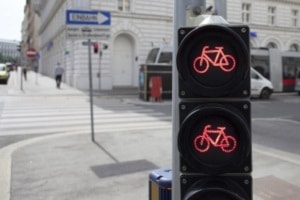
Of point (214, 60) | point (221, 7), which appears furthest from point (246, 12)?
point (214, 60)

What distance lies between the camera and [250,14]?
3991 cm

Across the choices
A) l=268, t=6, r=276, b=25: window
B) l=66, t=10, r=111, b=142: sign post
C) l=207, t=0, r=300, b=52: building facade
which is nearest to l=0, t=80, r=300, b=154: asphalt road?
l=66, t=10, r=111, b=142: sign post

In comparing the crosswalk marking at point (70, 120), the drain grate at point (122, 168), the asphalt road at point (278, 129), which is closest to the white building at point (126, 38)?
the crosswalk marking at point (70, 120)

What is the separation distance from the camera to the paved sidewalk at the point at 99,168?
18.6ft

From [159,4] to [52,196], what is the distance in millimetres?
30074

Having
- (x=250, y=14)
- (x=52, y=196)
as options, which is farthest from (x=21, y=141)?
(x=250, y=14)

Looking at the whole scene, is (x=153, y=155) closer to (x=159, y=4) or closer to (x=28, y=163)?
(x=28, y=163)

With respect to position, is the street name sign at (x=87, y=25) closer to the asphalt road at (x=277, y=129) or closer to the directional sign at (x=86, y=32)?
the directional sign at (x=86, y=32)

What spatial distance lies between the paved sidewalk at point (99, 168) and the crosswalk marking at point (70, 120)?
1741mm

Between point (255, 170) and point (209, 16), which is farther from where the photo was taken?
point (255, 170)

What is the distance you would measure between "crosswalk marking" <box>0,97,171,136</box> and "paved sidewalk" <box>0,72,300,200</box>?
5.71 feet

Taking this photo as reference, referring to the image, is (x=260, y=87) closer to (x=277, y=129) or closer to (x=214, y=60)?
(x=277, y=129)

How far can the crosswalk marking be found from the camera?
11.9 m

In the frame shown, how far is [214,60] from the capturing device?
208cm
